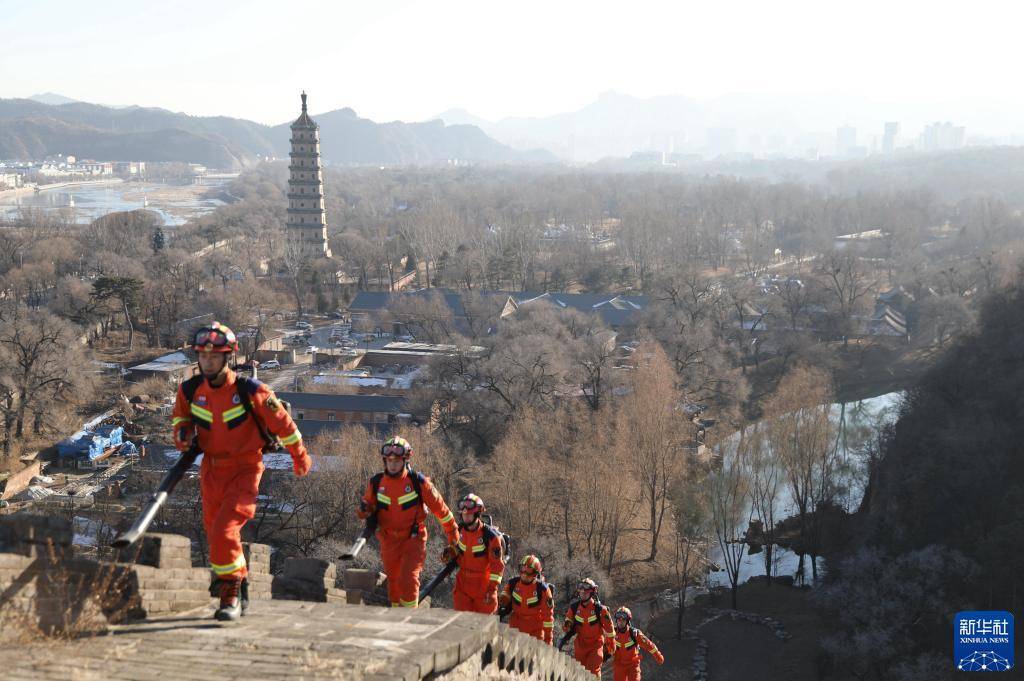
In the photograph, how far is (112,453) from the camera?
28.4 metres

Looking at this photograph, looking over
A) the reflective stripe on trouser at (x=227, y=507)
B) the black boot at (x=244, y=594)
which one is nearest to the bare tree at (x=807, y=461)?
the black boot at (x=244, y=594)

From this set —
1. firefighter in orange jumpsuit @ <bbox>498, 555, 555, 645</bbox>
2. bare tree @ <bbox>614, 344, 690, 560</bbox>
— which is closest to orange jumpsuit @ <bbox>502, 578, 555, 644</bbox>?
firefighter in orange jumpsuit @ <bbox>498, 555, 555, 645</bbox>

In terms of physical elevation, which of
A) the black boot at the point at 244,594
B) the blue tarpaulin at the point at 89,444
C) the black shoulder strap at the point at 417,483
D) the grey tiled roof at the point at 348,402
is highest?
the black shoulder strap at the point at 417,483

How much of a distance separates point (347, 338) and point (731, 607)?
2891 cm

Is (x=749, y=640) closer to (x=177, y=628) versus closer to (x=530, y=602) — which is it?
(x=530, y=602)

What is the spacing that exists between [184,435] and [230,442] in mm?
289

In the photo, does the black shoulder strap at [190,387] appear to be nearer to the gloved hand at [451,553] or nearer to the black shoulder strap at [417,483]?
the black shoulder strap at [417,483]

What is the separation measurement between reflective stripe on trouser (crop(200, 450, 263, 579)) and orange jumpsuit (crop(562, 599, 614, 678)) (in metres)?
5.38

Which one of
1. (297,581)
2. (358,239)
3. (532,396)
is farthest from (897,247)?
(297,581)

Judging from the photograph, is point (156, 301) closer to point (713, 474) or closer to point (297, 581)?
point (713, 474)

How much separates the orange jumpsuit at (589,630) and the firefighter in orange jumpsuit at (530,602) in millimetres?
903

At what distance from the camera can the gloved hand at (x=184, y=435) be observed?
18.7ft

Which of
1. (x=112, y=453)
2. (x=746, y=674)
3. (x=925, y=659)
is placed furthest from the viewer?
(x=112, y=453)

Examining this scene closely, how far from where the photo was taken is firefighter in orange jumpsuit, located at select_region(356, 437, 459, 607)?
23.6ft
